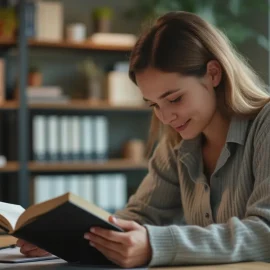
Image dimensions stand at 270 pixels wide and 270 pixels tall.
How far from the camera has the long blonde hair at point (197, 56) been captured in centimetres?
157

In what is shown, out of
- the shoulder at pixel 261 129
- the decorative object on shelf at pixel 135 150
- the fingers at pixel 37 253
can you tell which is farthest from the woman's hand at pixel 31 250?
the decorative object on shelf at pixel 135 150

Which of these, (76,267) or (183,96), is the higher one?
(183,96)

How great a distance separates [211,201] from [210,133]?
18cm

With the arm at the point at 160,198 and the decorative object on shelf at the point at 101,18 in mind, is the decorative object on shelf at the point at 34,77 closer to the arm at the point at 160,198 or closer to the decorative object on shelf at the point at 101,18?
the decorative object on shelf at the point at 101,18

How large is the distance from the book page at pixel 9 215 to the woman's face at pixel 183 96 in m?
0.42

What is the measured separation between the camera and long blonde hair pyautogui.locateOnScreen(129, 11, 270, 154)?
1.57 meters

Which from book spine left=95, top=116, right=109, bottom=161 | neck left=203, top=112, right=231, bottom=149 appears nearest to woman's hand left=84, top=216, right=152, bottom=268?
neck left=203, top=112, right=231, bottom=149

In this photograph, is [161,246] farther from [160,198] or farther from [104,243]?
[160,198]

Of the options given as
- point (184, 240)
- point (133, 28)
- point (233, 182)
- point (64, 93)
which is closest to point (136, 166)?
point (64, 93)

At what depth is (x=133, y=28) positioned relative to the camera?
176 inches

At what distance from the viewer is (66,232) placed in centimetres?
135

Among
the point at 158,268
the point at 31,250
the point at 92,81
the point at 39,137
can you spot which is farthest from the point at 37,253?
the point at 92,81

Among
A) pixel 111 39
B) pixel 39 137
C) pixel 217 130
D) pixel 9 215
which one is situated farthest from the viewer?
pixel 111 39

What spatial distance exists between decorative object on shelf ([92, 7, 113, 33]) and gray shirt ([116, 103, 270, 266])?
2.37 metres
